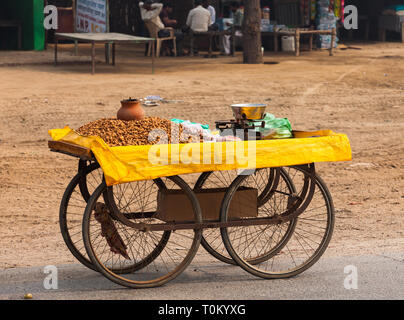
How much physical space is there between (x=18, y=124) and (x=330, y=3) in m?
12.1

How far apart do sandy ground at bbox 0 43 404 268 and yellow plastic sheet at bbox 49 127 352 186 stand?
4.26ft

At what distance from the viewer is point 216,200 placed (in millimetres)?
6012

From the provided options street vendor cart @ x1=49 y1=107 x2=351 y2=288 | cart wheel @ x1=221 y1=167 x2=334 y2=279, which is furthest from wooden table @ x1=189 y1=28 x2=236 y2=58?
street vendor cart @ x1=49 y1=107 x2=351 y2=288

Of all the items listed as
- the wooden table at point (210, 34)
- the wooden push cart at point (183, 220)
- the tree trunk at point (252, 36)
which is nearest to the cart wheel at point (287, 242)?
the wooden push cart at point (183, 220)

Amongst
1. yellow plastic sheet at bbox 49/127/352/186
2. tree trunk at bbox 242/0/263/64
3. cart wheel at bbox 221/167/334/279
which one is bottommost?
cart wheel at bbox 221/167/334/279

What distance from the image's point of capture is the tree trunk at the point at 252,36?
19312 mm

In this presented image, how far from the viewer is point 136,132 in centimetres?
593

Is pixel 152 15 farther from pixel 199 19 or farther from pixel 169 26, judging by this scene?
pixel 169 26

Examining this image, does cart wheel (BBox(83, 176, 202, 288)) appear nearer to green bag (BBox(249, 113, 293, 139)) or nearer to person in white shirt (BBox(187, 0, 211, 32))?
green bag (BBox(249, 113, 293, 139))

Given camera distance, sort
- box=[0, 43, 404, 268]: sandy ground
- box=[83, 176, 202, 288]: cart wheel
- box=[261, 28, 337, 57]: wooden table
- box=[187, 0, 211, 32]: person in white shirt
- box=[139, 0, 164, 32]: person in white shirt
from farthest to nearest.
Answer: box=[261, 28, 337, 57]: wooden table
box=[187, 0, 211, 32]: person in white shirt
box=[139, 0, 164, 32]: person in white shirt
box=[0, 43, 404, 268]: sandy ground
box=[83, 176, 202, 288]: cart wheel

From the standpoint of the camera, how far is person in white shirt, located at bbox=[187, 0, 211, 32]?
67.7ft

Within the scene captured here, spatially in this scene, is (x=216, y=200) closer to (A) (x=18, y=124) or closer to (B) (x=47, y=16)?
(A) (x=18, y=124)

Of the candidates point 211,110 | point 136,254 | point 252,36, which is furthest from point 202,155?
point 252,36

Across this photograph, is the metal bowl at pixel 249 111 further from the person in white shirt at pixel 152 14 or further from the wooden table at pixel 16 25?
the wooden table at pixel 16 25
